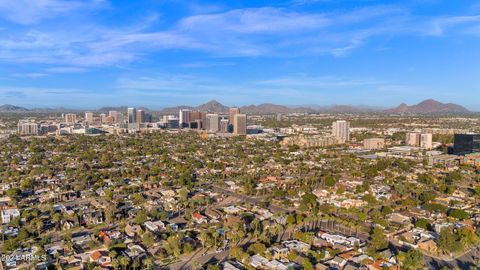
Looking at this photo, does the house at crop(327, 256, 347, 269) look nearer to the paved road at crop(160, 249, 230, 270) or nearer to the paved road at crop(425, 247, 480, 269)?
the paved road at crop(425, 247, 480, 269)

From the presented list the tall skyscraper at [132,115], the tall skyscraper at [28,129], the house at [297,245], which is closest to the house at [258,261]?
the house at [297,245]

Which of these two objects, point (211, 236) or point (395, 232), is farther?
point (395, 232)

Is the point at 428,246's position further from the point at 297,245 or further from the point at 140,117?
the point at 140,117

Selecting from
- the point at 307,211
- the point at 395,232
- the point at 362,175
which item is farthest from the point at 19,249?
the point at 362,175

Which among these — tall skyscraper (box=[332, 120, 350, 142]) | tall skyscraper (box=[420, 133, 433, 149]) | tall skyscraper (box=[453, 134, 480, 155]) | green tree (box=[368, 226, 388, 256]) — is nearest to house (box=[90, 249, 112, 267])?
green tree (box=[368, 226, 388, 256])

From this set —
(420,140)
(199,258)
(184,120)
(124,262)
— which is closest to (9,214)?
(124,262)

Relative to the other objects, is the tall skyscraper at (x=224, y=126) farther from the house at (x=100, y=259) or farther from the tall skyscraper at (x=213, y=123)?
the house at (x=100, y=259)

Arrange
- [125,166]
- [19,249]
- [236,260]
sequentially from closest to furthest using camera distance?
[236,260], [19,249], [125,166]

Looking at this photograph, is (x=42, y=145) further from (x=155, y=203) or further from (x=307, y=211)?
(x=307, y=211)
